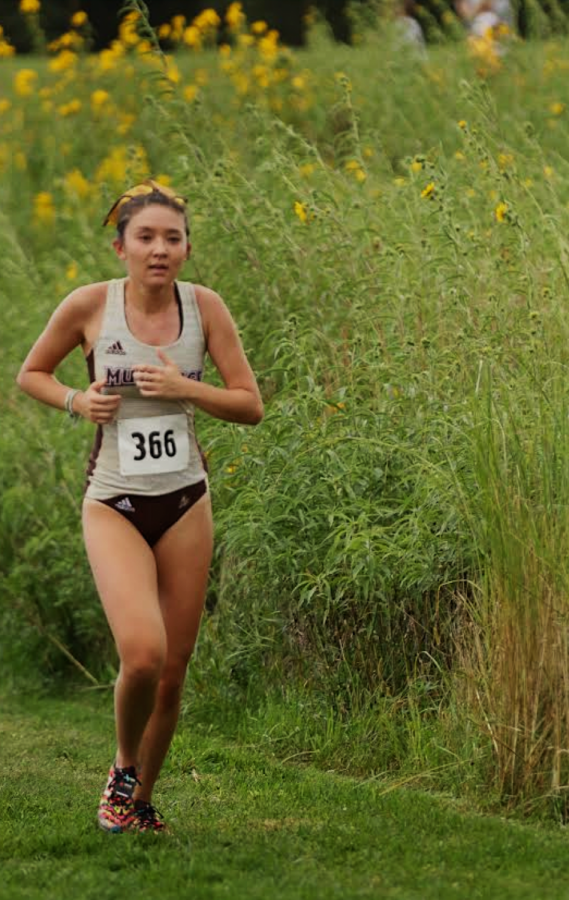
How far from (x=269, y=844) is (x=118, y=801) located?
48cm

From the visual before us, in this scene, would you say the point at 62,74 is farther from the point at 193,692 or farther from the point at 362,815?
the point at 362,815

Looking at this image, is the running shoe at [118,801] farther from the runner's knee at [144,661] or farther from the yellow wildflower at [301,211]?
the yellow wildflower at [301,211]

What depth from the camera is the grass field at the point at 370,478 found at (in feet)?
19.9

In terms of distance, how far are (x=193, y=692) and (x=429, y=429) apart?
6.34 ft

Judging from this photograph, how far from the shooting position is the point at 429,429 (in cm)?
698

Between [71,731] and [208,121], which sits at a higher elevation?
[208,121]

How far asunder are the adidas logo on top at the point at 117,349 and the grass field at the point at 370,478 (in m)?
1.31

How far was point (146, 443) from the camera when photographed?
18.0 ft

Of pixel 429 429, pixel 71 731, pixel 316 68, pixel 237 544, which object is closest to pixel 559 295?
pixel 429 429

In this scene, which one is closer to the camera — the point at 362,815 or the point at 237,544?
the point at 362,815

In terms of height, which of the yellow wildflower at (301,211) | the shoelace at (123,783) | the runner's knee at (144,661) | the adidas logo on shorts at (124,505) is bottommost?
the shoelace at (123,783)

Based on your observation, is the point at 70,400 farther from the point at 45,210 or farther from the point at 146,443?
A: the point at 45,210

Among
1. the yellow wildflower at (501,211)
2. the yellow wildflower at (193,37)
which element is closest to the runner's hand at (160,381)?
the yellow wildflower at (501,211)

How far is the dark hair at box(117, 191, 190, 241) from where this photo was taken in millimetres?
5637
